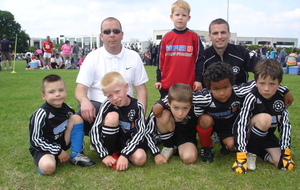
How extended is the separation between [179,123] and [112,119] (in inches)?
35.7

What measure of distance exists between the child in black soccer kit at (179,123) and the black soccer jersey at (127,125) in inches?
8.7

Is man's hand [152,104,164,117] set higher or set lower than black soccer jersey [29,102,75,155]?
higher

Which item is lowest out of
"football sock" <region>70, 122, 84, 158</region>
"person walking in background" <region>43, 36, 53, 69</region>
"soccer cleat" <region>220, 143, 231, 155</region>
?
"soccer cleat" <region>220, 143, 231, 155</region>

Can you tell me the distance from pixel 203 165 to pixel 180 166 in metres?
0.26

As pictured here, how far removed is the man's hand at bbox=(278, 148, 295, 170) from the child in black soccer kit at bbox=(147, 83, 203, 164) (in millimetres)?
883

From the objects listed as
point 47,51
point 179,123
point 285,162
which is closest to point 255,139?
point 285,162

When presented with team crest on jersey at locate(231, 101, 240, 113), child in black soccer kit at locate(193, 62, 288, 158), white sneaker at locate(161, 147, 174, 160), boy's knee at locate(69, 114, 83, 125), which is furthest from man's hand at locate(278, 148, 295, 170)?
boy's knee at locate(69, 114, 83, 125)

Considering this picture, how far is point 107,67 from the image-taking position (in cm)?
370

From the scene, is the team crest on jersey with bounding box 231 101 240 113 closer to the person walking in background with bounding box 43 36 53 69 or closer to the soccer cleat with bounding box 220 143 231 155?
the soccer cleat with bounding box 220 143 231 155

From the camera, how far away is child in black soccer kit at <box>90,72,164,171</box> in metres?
3.05

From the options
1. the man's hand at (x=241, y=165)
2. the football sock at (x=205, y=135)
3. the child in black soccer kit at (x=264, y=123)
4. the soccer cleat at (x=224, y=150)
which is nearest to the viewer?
the man's hand at (x=241, y=165)

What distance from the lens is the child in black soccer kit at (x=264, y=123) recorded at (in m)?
2.96

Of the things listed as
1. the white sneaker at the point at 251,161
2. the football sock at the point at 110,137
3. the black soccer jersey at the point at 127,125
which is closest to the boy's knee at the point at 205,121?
the white sneaker at the point at 251,161

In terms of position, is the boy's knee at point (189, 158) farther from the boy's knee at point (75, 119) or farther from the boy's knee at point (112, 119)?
the boy's knee at point (75, 119)
